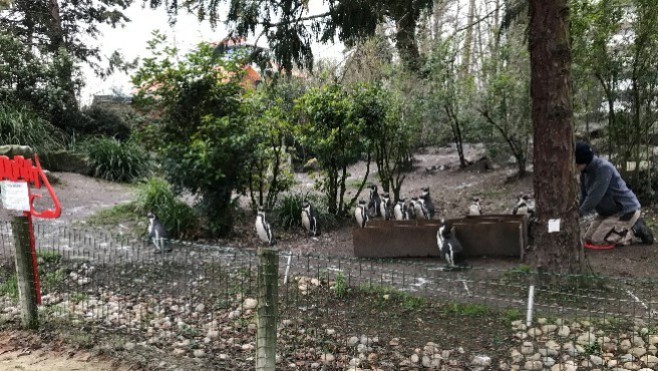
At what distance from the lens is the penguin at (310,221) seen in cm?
902

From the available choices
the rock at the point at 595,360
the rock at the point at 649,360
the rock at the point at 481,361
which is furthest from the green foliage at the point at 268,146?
the rock at the point at 649,360

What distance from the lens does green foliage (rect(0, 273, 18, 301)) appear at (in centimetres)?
535

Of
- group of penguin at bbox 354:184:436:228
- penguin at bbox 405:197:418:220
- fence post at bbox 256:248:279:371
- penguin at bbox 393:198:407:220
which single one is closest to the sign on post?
fence post at bbox 256:248:279:371

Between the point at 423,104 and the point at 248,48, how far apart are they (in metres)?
5.55

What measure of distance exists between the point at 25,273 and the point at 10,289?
1307mm

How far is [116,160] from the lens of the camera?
1373 cm

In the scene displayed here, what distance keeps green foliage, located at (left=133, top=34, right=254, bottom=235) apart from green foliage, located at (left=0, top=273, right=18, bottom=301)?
3010 millimetres

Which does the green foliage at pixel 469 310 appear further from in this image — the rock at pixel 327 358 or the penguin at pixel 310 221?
the penguin at pixel 310 221

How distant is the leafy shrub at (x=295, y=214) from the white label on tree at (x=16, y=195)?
5226 mm

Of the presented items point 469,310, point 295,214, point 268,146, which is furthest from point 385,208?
point 469,310

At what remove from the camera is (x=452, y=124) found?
518 inches

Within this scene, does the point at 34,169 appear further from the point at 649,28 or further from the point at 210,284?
the point at 649,28

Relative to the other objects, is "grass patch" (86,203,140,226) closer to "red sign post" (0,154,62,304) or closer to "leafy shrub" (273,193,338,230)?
"leafy shrub" (273,193,338,230)

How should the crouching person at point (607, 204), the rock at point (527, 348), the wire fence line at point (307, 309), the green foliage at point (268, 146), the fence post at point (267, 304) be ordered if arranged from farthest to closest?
the green foliage at point (268, 146) → the crouching person at point (607, 204) → the wire fence line at point (307, 309) → the rock at point (527, 348) → the fence post at point (267, 304)
